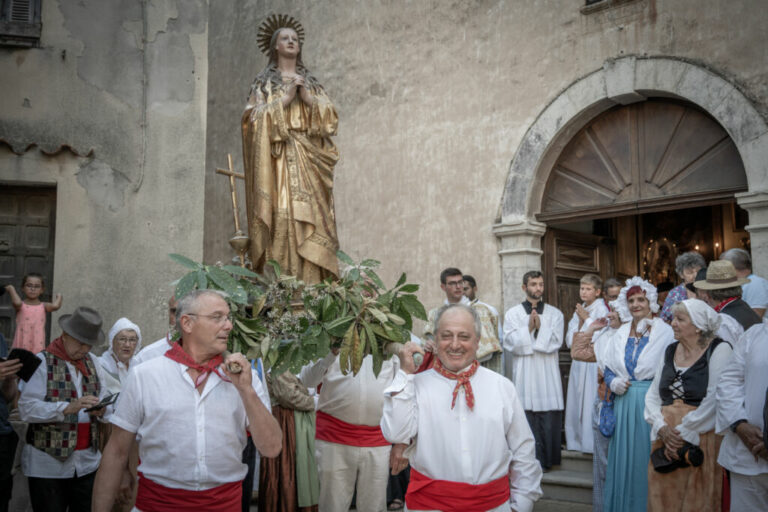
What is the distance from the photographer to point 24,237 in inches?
301

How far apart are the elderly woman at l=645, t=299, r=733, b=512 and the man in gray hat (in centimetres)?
381

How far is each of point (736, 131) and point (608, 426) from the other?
3596mm

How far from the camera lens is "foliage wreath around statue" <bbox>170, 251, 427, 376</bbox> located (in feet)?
11.5

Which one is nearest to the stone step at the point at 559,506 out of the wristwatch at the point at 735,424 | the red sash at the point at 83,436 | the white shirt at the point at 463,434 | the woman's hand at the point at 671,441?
the woman's hand at the point at 671,441

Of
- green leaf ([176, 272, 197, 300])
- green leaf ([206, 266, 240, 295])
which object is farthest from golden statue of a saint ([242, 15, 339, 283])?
green leaf ([176, 272, 197, 300])

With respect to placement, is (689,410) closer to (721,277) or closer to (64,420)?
(721,277)

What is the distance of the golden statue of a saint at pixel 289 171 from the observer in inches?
194

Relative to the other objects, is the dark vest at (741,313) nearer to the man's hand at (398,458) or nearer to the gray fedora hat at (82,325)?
the man's hand at (398,458)

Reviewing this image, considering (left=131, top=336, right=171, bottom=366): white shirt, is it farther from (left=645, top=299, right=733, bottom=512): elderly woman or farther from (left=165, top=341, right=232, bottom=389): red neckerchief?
(left=645, top=299, right=733, bottom=512): elderly woman

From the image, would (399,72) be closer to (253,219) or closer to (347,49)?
(347,49)

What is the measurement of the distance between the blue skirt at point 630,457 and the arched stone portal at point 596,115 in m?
2.46

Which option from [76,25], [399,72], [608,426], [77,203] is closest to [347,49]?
[399,72]

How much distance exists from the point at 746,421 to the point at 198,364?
314cm

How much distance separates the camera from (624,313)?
6.11 metres
